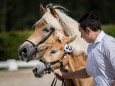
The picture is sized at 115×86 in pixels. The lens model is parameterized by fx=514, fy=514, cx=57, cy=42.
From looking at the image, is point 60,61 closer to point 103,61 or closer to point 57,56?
point 57,56

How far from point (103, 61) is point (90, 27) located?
0.36 meters

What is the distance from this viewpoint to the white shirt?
16.2 ft

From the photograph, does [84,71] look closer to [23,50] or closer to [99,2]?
[23,50]

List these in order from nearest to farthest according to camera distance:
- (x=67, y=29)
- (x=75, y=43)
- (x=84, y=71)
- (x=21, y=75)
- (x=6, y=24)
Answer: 1. (x=84, y=71)
2. (x=75, y=43)
3. (x=67, y=29)
4. (x=21, y=75)
5. (x=6, y=24)

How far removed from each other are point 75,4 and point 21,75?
83.5 ft

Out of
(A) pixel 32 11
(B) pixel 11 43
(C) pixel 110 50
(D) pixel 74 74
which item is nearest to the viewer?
(C) pixel 110 50

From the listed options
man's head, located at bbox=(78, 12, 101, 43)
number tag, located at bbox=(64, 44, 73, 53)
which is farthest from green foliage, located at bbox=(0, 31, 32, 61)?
man's head, located at bbox=(78, 12, 101, 43)

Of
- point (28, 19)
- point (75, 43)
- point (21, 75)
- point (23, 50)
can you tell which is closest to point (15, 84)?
point (21, 75)

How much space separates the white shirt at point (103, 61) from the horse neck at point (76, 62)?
1.19 meters

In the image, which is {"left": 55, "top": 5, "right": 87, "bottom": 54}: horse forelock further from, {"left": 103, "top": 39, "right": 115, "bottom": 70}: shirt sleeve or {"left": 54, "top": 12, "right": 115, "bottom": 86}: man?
{"left": 103, "top": 39, "right": 115, "bottom": 70}: shirt sleeve

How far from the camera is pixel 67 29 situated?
6.86 meters

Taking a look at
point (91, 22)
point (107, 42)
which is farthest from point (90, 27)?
point (107, 42)

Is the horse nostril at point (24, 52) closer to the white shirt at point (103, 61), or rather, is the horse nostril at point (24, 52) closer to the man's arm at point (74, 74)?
the man's arm at point (74, 74)

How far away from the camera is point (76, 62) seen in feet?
20.9
